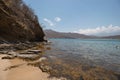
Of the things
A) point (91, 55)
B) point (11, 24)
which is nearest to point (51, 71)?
point (91, 55)

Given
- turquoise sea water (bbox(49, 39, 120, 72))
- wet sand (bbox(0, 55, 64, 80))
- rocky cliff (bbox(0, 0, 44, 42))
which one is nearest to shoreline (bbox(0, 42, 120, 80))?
wet sand (bbox(0, 55, 64, 80))

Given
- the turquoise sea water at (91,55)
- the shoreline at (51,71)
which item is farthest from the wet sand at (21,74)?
the turquoise sea water at (91,55)

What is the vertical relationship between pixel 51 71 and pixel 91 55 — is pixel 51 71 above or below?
above

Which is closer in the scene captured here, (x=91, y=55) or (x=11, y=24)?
(x=91, y=55)

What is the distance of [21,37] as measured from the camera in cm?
2845

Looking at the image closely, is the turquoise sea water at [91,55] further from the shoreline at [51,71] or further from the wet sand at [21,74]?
the wet sand at [21,74]

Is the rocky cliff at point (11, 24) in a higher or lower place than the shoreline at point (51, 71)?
higher

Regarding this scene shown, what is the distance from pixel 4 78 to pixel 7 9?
22.0 m

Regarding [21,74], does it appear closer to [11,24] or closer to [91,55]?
[91,55]

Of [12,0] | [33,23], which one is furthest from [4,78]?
[33,23]

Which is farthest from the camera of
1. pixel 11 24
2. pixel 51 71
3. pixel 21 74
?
pixel 11 24

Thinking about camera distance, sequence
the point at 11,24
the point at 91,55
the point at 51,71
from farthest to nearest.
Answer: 1. the point at 11,24
2. the point at 91,55
3. the point at 51,71

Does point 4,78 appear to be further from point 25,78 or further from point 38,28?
point 38,28

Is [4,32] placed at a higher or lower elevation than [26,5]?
lower
